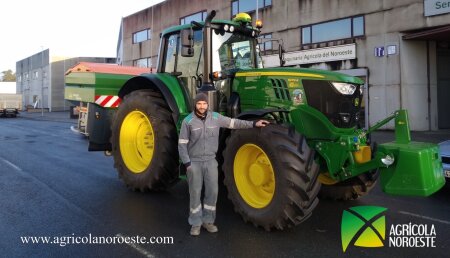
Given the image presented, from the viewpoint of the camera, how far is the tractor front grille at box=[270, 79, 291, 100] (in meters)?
5.39

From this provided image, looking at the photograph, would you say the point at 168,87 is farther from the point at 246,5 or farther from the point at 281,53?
the point at 246,5

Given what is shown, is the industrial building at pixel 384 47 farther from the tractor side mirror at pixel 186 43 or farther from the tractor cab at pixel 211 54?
the tractor side mirror at pixel 186 43

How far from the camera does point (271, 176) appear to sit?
203 inches

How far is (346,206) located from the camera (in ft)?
20.1

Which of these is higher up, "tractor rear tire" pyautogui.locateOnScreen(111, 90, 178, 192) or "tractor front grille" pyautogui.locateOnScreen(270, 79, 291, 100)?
"tractor front grille" pyautogui.locateOnScreen(270, 79, 291, 100)

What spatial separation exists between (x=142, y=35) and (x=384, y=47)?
885 inches

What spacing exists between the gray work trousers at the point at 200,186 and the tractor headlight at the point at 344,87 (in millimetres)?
1790

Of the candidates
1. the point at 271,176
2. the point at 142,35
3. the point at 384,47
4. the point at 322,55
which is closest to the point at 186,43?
the point at 271,176

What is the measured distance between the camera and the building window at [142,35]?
34.6 metres

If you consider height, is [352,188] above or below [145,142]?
below

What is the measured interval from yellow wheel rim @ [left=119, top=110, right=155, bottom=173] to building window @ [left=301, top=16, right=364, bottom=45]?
581 inches

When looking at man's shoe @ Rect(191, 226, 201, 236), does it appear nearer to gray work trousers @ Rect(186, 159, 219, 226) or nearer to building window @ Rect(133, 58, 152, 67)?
gray work trousers @ Rect(186, 159, 219, 226)

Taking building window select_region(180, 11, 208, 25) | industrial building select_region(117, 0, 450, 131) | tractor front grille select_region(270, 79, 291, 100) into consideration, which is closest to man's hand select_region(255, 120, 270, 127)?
tractor front grille select_region(270, 79, 291, 100)

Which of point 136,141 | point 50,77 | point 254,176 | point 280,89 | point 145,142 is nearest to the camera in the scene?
point 254,176
